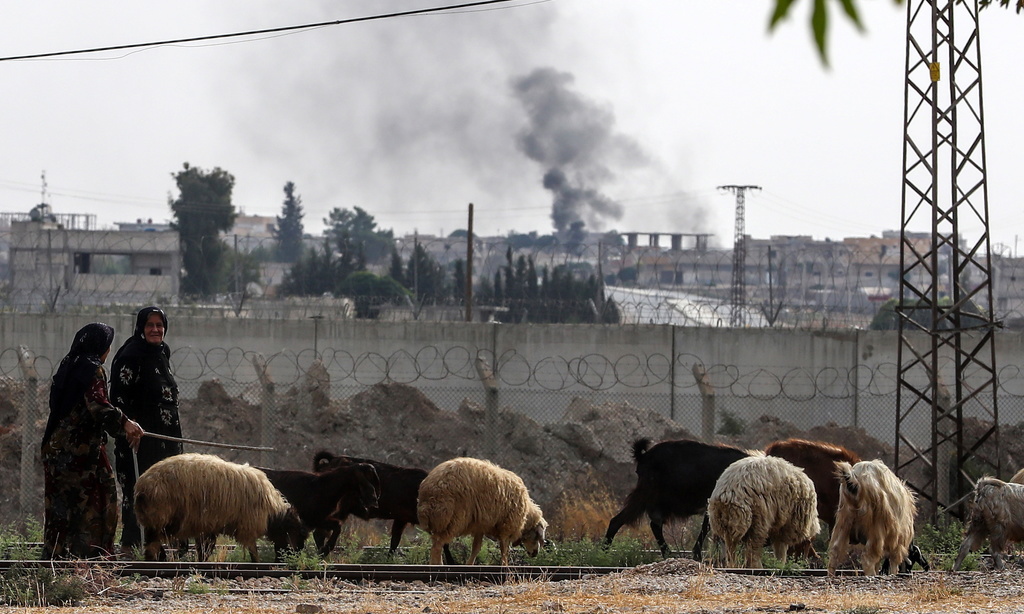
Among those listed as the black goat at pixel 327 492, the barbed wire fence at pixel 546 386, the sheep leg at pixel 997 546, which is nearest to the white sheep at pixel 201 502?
the black goat at pixel 327 492

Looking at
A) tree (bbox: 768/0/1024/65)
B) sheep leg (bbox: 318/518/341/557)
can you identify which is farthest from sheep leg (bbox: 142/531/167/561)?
tree (bbox: 768/0/1024/65)

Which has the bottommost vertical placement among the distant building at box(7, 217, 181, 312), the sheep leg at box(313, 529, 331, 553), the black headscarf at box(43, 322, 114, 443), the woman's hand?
the sheep leg at box(313, 529, 331, 553)

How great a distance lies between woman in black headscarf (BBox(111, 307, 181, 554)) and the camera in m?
9.20

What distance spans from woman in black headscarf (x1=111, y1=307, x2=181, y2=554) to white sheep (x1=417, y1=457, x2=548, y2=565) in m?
2.00

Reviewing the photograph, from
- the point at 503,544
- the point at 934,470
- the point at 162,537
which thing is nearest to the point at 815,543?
the point at 934,470

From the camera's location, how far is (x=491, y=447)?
14.1 m

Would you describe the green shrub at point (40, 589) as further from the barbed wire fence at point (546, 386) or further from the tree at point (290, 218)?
the tree at point (290, 218)

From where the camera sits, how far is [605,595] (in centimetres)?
746

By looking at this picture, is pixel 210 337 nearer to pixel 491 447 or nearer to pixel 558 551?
pixel 491 447

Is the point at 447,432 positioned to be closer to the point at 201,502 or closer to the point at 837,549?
the point at 201,502

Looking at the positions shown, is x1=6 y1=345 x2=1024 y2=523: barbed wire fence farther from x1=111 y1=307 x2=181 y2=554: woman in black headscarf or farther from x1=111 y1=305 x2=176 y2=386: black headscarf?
x1=111 y1=305 x2=176 y2=386: black headscarf

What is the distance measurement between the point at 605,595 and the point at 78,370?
3771 millimetres

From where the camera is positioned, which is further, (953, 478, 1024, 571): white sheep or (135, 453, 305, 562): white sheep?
(953, 478, 1024, 571): white sheep

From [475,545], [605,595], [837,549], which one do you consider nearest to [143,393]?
[475,545]
